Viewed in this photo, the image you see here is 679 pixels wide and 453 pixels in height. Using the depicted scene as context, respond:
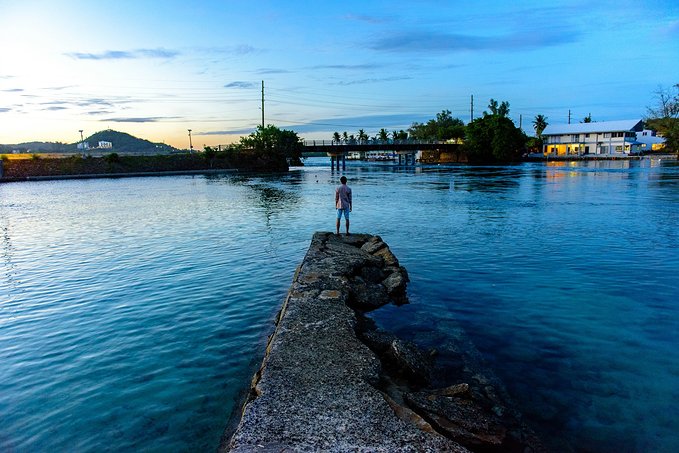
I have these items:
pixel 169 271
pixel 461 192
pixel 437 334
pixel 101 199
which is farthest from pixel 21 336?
pixel 461 192

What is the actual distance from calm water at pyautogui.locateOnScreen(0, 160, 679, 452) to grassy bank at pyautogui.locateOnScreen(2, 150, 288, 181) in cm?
7033

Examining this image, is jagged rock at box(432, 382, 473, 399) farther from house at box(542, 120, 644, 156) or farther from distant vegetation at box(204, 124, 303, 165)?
house at box(542, 120, 644, 156)

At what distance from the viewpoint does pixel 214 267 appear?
16500 mm

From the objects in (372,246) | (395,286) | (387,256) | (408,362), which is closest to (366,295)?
(395,286)

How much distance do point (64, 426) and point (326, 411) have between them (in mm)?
4279

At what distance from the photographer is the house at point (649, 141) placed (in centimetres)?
13712

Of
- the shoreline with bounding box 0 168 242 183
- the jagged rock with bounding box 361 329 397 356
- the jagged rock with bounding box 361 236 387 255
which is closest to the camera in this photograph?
the jagged rock with bounding box 361 329 397 356

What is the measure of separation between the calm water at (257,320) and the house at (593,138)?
114711 mm

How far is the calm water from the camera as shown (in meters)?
7.09

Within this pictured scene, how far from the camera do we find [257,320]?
11281mm

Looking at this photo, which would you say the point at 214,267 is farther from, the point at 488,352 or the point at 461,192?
the point at 461,192

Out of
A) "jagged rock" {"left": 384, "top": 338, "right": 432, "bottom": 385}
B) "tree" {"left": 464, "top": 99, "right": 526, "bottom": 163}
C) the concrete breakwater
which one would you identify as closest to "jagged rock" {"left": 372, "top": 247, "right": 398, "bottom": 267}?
the concrete breakwater

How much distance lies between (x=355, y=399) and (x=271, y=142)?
352ft

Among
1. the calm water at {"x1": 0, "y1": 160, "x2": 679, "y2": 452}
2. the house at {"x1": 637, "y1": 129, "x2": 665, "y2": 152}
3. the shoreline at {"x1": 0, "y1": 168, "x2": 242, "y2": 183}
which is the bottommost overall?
the calm water at {"x1": 0, "y1": 160, "x2": 679, "y2": 452}
